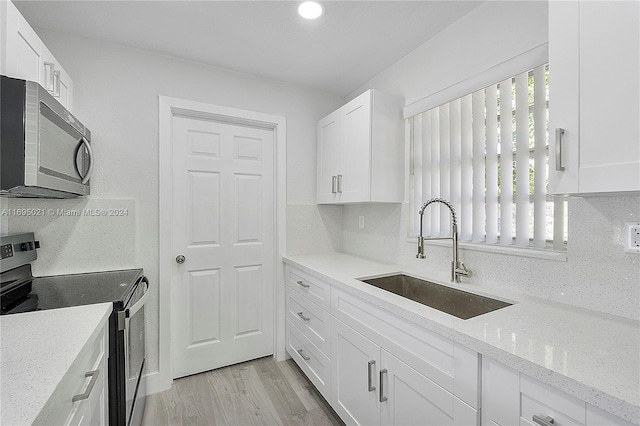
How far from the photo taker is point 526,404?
83 centimetres

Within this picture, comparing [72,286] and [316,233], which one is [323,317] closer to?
[316,233]

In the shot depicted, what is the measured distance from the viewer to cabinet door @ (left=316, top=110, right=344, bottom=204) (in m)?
2.35

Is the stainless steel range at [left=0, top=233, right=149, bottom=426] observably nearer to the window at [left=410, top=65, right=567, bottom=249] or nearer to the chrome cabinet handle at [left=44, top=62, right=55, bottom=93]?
the chrome cabinet handle at [left=44, top=62, right=55, bottom=93]

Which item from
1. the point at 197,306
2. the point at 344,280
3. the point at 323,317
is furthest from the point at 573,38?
the point at 197,306

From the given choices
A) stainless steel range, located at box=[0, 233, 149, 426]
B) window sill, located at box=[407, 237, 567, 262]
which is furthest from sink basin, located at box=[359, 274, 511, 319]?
stainless steel range, located at box=[0, 233, 149, 426]

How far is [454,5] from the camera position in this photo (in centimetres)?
161

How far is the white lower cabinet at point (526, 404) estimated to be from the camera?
2.36 ft

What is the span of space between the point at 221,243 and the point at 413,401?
173 cm

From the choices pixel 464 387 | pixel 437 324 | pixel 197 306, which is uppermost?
pixel 437 324

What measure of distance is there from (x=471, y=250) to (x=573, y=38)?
1044 millimetres

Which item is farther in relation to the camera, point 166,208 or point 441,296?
point 166,208

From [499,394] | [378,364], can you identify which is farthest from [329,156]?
[499,394]

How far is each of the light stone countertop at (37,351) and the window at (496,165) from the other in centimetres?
179

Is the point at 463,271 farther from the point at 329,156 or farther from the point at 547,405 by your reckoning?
the point at 329,156
